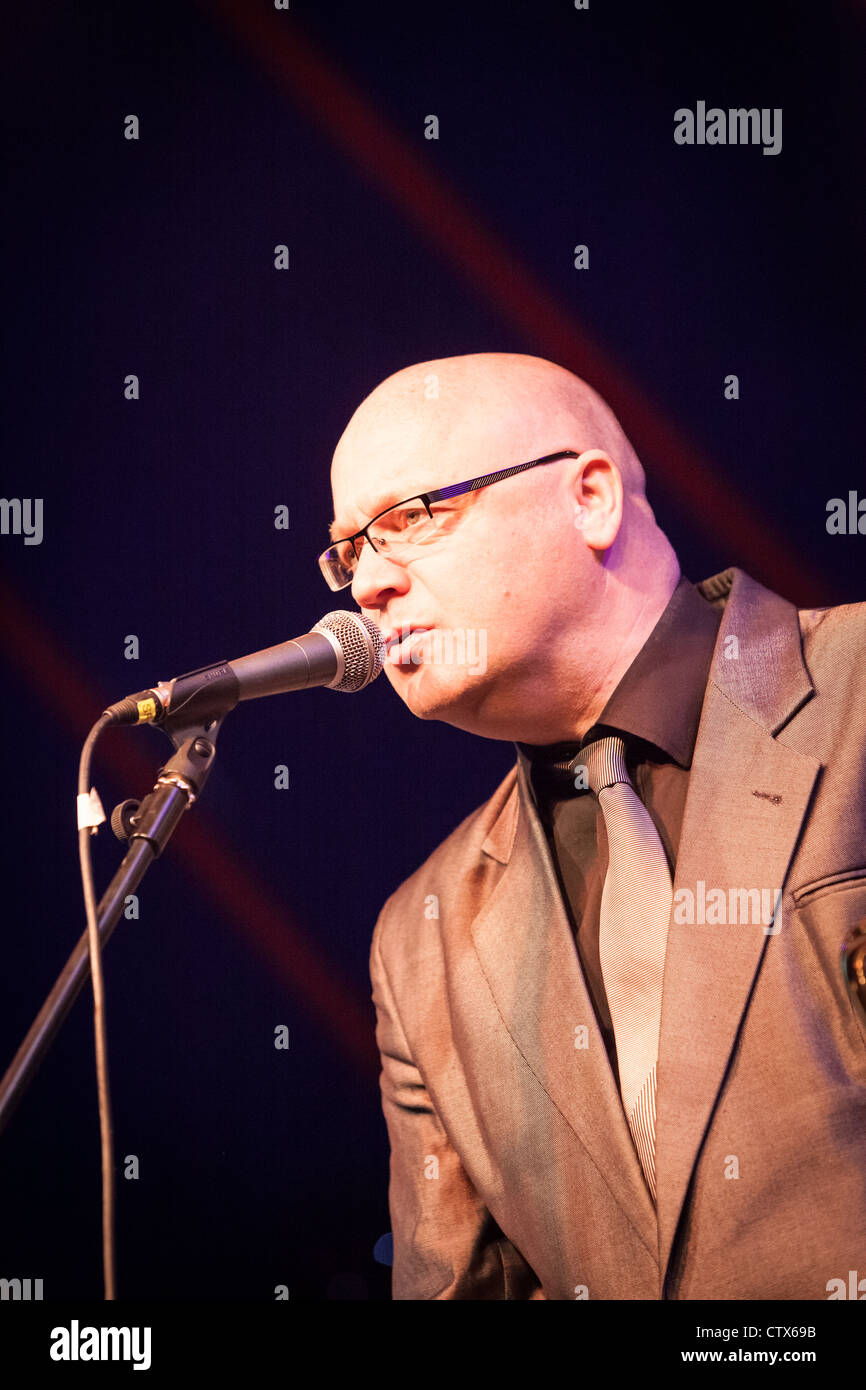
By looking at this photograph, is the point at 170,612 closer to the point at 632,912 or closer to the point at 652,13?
the point at 632,912

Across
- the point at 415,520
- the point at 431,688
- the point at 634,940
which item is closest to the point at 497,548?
the point at 415,520

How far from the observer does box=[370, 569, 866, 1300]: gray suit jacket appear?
1.95 meters

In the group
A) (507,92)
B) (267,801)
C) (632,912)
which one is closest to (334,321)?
(507,92)

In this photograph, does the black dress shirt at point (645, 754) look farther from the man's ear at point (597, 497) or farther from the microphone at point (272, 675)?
the microphone at point (272, 675)

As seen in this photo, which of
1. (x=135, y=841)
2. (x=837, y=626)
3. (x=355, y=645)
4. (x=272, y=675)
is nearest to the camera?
(x=135, y=841)

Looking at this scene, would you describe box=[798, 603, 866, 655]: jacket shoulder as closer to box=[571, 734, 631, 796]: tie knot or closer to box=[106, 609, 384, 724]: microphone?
box=[571, 734, 631, 796]: tie knot

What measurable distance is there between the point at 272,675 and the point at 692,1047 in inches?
35.5

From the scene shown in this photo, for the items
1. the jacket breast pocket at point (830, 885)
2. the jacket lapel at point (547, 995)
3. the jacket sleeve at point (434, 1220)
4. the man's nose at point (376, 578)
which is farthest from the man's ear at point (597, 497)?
the jacket sleeve at point (434, 1220)

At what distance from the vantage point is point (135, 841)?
1.82m

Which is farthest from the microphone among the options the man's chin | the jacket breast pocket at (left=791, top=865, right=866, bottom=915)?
the jacket breast pocket at (left=791, top=865, right=866, bottom=915)

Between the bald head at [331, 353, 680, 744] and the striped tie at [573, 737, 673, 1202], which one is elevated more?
the bald head at [331, 353, 680, 744]

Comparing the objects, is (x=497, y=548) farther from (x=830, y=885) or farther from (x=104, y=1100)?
(x=104, y=1100)

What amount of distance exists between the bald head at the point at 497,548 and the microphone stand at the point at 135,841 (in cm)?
56

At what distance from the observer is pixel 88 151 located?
10.3 ft
